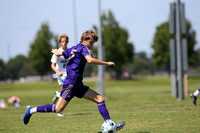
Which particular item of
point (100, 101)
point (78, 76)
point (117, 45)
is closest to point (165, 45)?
point (117, 45)

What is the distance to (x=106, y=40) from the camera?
65062mm

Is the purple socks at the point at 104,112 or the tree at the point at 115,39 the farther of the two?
the tree at the point at 115,39

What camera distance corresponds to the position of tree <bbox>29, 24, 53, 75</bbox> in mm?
71188

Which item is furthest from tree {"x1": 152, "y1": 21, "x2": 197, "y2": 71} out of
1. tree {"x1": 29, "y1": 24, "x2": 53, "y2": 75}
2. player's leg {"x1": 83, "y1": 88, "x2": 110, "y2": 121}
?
player's leg {"x1": 83, "y1": 88, "x2": 110, "y2": 121}

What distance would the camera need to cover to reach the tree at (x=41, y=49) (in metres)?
71.2

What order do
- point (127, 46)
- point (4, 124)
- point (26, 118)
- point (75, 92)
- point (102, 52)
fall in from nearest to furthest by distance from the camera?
point (75, 92) < point (26, 118) < point (4, 124) < point (102, 52) < point (127, 46)

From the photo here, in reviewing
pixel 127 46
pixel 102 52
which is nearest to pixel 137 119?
pixel 102 52

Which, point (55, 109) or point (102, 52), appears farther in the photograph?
point (102, 52)

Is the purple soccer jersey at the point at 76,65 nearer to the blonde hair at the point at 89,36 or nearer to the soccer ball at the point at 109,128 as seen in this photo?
the blonde hair at the point at 89,36

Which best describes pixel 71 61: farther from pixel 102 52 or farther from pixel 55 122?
pixel 102 52

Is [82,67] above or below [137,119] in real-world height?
above

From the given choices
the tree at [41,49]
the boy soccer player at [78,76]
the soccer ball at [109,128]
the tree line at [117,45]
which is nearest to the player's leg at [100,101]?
the boy soccer player at [78,76]

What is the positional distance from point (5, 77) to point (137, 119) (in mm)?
109814

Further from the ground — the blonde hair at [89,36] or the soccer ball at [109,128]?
the blonde hair at [89,36]
